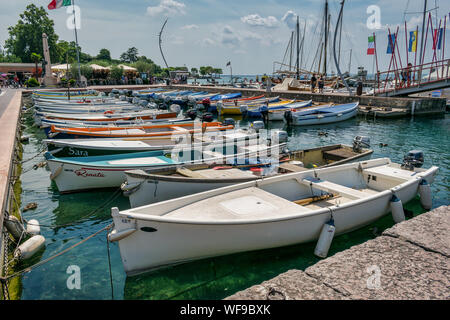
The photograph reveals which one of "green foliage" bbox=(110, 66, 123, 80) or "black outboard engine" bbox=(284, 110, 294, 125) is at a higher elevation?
"green foliage" bbox=(110, 66, 123, 80)

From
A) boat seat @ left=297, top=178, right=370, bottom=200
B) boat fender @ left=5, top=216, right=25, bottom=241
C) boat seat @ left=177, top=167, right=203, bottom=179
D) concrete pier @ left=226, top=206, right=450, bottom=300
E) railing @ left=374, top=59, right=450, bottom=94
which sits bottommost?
boat fender @ left=5, top=216, right=25, bottom=241

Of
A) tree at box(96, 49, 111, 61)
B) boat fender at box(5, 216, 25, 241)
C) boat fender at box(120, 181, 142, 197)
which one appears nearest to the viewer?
boat fender at box(5, 216, 25, 241)

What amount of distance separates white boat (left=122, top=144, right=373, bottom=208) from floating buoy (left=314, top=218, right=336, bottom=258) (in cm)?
227

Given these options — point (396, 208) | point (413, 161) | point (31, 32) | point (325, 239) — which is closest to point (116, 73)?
point (31, 32)

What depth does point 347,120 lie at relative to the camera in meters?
23.6

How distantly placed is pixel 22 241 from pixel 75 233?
1.05 meters

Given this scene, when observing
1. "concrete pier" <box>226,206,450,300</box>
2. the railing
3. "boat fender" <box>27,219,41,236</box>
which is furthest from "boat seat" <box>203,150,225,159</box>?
the railing

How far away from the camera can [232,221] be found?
5.05 meters

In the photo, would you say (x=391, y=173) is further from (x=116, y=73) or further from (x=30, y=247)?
(x=116, y=73)

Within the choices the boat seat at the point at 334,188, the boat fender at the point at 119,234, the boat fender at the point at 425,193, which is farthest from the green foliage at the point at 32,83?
the boat fender at the point at 425,193

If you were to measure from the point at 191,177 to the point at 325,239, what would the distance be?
141 inches

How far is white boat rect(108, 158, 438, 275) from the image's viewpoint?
4.97 m

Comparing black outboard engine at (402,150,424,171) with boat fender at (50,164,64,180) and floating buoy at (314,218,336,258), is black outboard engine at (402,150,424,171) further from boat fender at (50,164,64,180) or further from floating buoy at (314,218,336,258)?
boat fender at (50,164,64,180)
